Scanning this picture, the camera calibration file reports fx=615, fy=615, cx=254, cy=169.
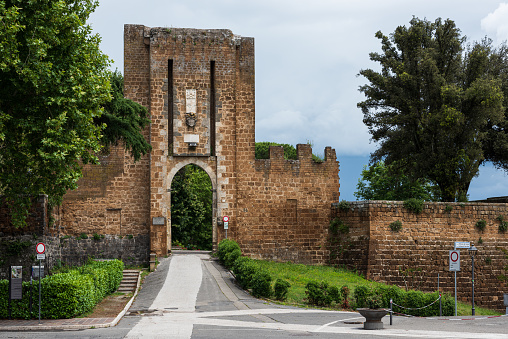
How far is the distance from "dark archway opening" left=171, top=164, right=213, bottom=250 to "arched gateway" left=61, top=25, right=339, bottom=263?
16.1 metres

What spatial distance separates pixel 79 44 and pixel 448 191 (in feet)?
77.6

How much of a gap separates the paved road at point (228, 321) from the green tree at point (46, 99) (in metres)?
5.52

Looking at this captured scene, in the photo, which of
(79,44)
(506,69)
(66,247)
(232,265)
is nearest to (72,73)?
(79,44)

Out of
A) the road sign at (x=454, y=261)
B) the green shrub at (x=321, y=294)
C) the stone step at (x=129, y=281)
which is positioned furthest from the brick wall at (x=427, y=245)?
the stone step at (x=129, y=281)

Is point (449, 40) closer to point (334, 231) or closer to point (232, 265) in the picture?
point (334, 231)

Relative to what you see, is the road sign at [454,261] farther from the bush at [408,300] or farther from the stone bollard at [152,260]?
the stone bollard at [152,260]

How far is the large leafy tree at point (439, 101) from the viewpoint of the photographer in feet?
111

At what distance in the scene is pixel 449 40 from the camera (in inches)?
1395

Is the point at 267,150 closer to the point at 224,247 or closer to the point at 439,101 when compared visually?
the point at 439,101

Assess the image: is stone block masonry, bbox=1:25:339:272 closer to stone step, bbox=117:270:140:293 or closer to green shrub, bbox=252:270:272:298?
stone step, bbox=117:270:140:293

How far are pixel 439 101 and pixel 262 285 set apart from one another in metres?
17.2

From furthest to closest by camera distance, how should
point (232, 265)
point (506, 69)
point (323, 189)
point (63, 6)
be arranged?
point (506, 69) → point (323, 189) → point (232, 265) → point (63, 6)

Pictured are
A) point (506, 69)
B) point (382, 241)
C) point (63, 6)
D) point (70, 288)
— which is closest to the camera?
point (70, 288)

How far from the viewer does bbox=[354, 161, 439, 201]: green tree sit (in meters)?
52.5
